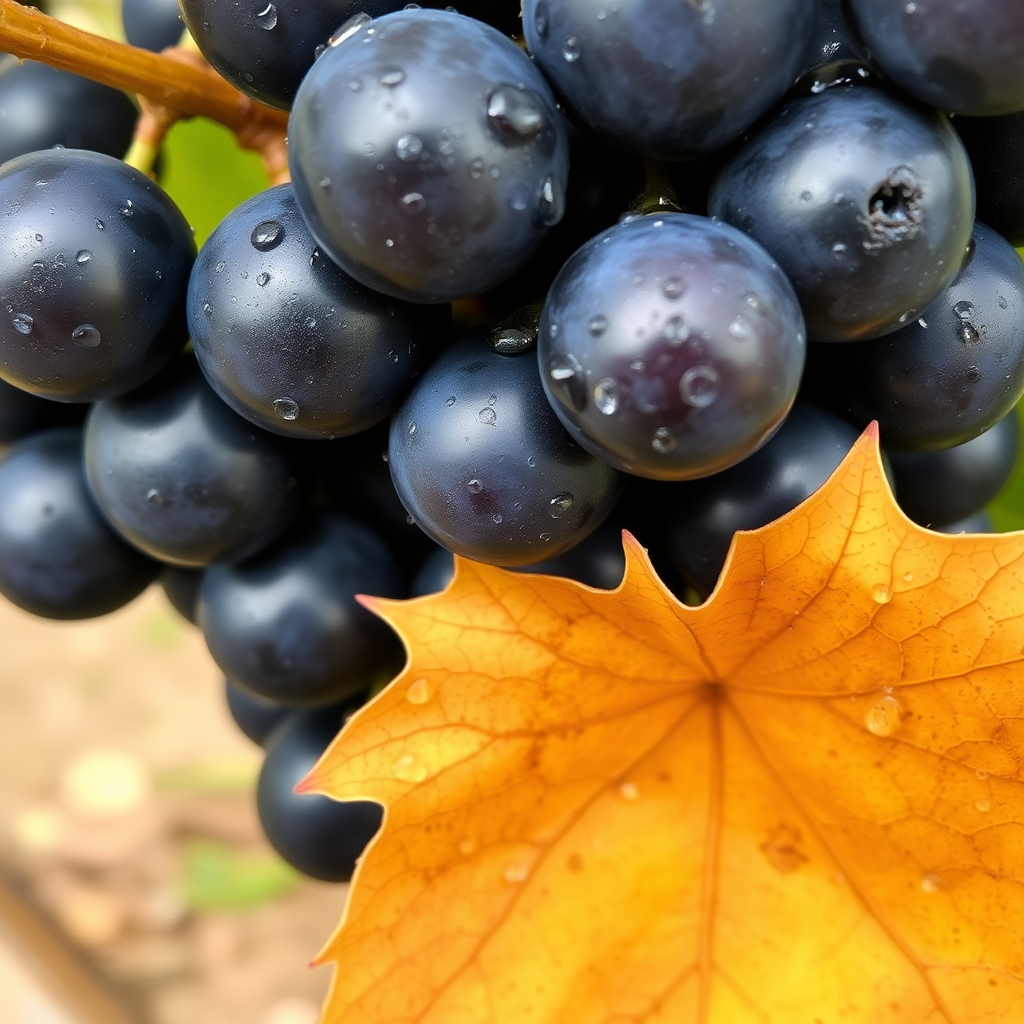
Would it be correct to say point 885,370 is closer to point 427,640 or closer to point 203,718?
point 427,640

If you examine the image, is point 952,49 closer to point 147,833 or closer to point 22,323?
point 22,323

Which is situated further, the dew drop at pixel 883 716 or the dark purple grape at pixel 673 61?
the dew drop at pixel 883 716

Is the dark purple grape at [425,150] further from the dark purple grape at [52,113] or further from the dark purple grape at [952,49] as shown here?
the dark purple grape at [52,113]

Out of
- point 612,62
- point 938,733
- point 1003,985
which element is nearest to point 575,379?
point 612,62

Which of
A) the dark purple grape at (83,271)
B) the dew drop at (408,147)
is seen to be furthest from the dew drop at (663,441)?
the dark purple grape at (83,271)

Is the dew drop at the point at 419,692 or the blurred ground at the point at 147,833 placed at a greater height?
the dew drop at the point at 419,692

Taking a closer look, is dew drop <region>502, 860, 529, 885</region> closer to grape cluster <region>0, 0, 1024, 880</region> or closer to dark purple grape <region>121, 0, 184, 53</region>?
grape cluster <region>0, 0, 1024, 880</region>
